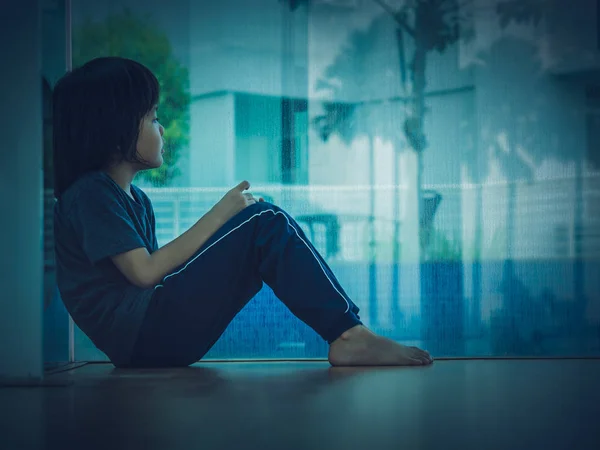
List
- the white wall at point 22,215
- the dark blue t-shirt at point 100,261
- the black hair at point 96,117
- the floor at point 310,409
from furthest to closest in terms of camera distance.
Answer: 1. the black hair at point 96,117
2. the dark blue t-shirt at point 100,261
3. the white wall at point 22,215
4. the floor at point 310,409

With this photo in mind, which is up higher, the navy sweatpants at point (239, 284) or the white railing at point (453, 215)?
the white railing at point (453, 215)

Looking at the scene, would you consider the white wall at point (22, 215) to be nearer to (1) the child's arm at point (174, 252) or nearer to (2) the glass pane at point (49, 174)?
(2) the glass pane at point (49, 174)

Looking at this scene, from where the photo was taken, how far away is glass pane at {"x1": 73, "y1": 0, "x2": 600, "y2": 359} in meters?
1.97

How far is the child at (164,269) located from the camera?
61.8 inches

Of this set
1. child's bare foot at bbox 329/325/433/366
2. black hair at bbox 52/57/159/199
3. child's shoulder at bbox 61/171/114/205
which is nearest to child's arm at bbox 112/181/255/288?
child's shoulder at bbox 61/171/114/205

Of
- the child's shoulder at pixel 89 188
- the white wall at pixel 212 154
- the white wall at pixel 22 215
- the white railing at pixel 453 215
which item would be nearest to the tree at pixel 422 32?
the white railing at pixel 453 215

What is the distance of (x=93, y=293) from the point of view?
1618 mm

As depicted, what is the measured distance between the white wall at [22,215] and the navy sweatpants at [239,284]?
26 centimetres

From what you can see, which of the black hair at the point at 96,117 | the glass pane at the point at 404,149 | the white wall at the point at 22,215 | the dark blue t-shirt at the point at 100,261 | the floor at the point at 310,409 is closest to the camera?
the floor at the point at 310,409

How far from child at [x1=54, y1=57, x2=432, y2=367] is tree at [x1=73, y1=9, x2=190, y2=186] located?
0.91ft

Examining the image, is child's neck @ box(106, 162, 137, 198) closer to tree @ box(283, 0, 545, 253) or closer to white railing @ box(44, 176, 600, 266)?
white railing @ box(44, 176, 600, 266)

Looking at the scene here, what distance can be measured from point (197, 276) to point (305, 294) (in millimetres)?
251

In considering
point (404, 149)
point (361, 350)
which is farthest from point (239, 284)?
point (404, 149)

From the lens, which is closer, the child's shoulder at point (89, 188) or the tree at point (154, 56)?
the child's shoulder at point (89, 188)
